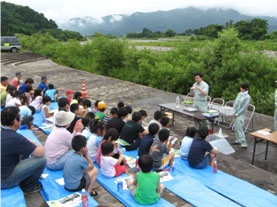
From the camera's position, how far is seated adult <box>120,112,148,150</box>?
5859mm

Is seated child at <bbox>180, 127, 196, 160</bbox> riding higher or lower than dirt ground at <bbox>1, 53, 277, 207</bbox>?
higher

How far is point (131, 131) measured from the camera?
585 centimetres

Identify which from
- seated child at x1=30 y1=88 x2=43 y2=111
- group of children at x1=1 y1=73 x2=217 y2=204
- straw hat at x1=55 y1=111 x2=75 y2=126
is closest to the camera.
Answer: group of children at x1=1 y1=73 x2=217 y2=204

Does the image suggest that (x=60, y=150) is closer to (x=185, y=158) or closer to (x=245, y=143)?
(x=185, y=158)

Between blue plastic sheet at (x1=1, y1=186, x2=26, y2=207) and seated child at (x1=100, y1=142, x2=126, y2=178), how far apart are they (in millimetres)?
1411

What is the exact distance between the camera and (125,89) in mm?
14070

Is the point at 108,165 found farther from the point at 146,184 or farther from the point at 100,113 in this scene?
the point at 100,113

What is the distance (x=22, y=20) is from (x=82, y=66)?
65251 millimetres

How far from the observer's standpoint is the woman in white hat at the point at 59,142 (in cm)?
461

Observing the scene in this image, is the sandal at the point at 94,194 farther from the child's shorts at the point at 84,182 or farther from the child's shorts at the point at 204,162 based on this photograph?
the child's shorts at the point at 204,162

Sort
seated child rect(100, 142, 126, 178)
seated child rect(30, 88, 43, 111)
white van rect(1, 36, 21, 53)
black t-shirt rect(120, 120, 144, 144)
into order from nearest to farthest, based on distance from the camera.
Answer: seated child rect(100, 142, 126, 178) → black t-shirt rect(120, 120, 144, 144) → seated child rect(30, 88, 43, 111) → white van rect(1, 36, 21, 53)

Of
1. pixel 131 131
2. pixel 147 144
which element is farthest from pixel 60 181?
pixel 131 131

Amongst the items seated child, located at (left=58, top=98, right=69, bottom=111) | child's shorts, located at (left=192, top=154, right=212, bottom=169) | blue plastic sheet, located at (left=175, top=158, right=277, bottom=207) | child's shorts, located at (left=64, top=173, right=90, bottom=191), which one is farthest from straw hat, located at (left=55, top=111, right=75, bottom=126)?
child's shorts, located at (left=192, top=154, right=212, bottom=169)

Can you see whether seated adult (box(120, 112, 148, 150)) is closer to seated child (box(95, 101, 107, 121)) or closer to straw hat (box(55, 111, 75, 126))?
seated child (box(95, 101, 107, 121))
